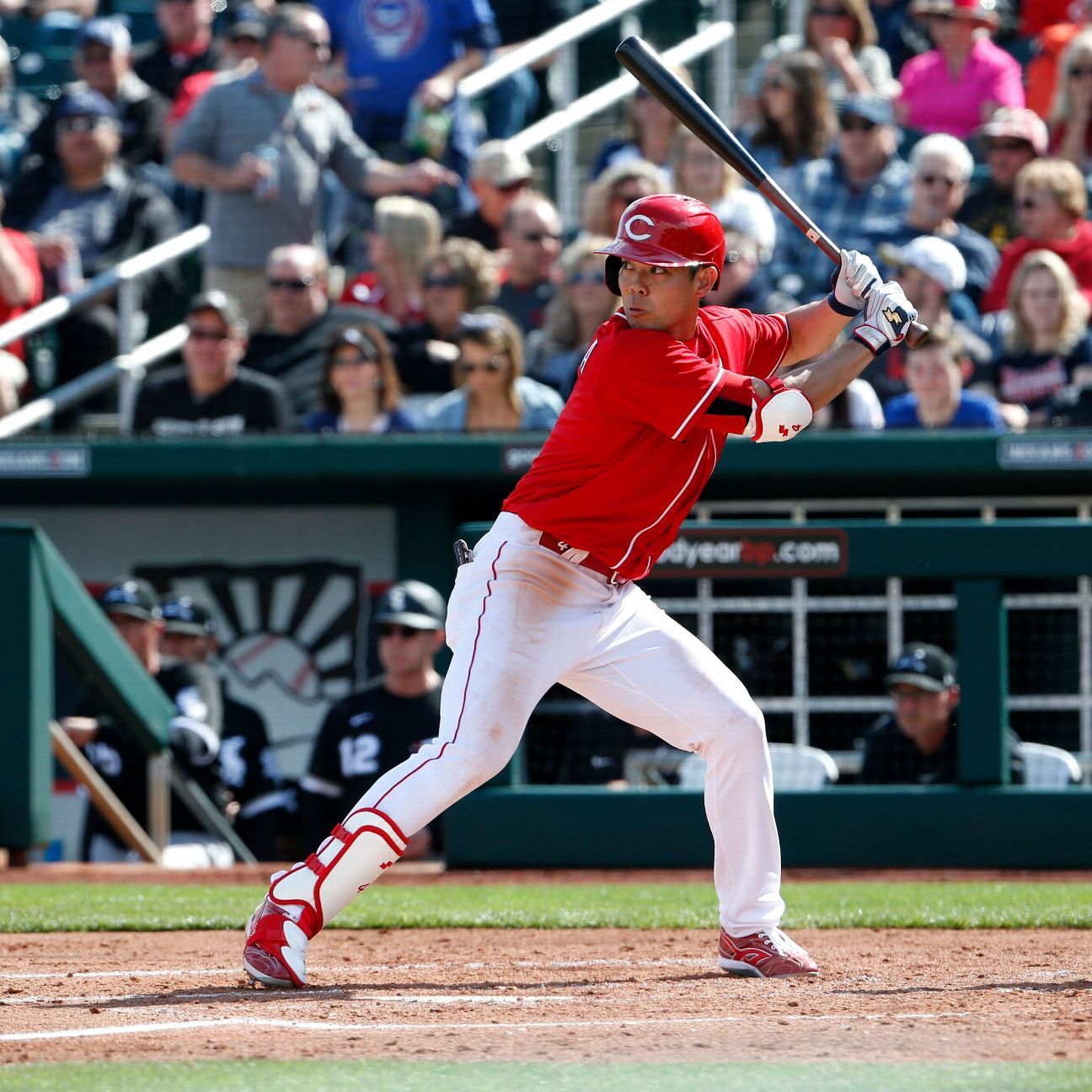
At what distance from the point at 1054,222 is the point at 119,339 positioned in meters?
4.31

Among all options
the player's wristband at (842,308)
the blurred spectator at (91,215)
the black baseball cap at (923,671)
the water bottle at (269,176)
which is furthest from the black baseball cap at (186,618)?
the player's wristband at (842,308)

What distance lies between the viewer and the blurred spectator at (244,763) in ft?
25.0

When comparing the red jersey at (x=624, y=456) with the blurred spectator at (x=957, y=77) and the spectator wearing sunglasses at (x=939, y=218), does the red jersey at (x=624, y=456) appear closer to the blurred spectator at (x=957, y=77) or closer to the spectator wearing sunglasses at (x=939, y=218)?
the spectator wearing sunglasses at (x=939, y=218)

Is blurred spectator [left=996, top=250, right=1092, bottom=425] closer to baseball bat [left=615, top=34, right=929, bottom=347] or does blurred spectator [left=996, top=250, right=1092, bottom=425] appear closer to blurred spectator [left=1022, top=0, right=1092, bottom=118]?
blurred spectator [left=1022, top=0, right=1092, bottom=118]

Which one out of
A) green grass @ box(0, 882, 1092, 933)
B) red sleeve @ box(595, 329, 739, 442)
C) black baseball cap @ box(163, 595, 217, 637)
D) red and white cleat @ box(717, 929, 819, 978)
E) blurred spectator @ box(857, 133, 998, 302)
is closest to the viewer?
red sleeve @ box(595, 329, 739, 442)

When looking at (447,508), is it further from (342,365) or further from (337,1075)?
(337,1075)

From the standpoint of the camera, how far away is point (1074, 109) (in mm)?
9359

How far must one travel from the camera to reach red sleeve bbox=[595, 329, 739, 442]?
404 centimetres

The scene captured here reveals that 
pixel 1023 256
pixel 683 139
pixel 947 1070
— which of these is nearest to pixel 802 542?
pixel 1023 256

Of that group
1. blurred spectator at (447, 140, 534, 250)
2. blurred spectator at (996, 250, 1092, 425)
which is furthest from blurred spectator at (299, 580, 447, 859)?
blurred spectator at (447, 140, 534, 250)

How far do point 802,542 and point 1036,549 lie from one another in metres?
Answer: 0.78

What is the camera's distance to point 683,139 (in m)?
9.09

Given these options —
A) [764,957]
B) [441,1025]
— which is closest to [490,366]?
[764,957]

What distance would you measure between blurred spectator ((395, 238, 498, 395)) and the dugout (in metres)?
0.50
